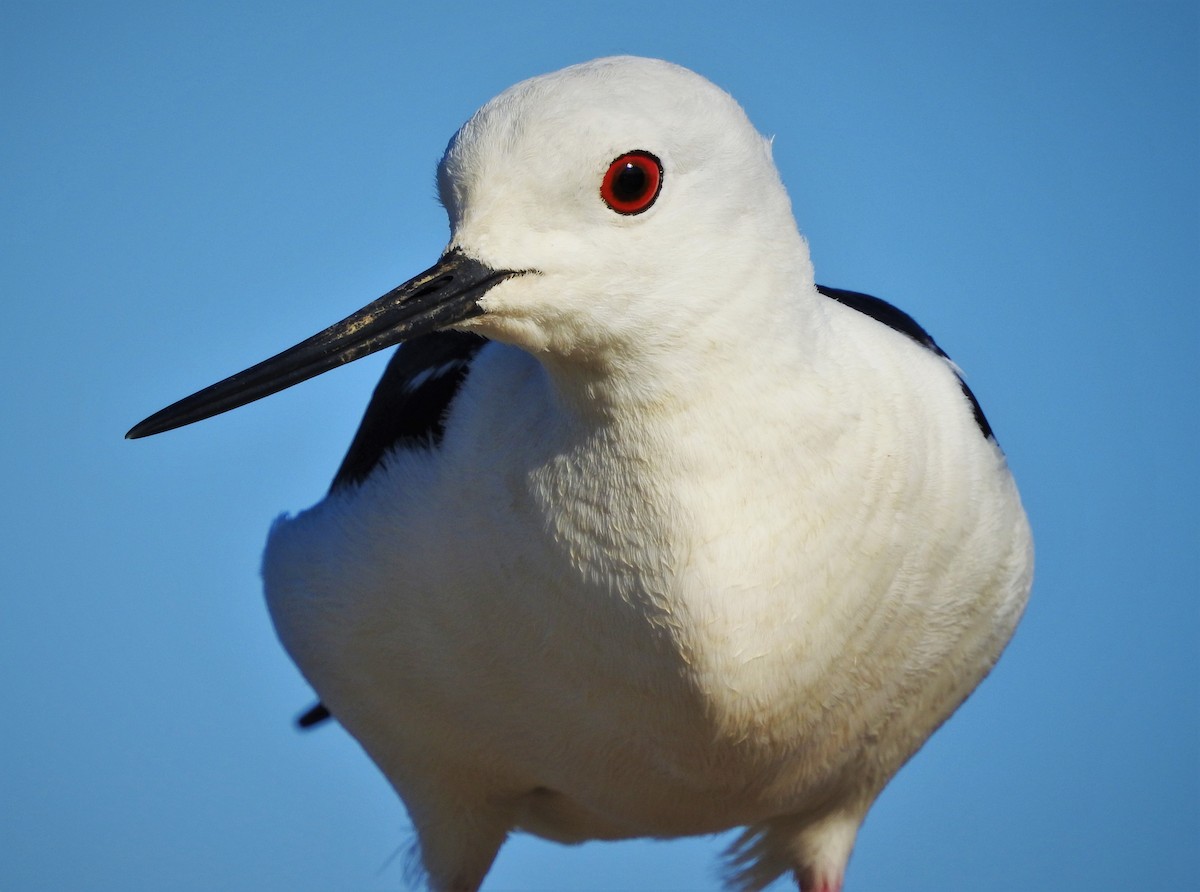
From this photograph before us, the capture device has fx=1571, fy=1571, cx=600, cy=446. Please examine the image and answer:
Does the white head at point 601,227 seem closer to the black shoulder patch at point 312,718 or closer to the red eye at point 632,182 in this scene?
the red eye at point 632,182

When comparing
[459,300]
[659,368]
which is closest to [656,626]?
[659,368]

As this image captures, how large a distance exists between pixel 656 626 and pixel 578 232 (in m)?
0.97

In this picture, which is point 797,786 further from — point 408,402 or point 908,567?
point 408,402

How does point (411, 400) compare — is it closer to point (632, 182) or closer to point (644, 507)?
point (644, 507)

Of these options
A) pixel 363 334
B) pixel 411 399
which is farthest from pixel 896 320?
pixel 363 334

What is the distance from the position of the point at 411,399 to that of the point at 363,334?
1.40 m

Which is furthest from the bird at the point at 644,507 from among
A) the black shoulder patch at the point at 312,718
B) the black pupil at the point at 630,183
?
the black shoulder patch at the point at 312,718

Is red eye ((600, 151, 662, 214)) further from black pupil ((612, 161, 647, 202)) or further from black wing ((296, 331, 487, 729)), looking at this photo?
black wing ((296, 331, 487, 729))

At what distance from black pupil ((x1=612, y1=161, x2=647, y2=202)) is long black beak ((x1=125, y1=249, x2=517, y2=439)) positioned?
0.98ft

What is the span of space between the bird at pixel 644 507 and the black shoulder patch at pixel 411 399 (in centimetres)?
3

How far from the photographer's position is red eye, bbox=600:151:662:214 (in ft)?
11.2

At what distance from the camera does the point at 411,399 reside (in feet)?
16.5

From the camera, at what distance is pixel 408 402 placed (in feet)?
16.5

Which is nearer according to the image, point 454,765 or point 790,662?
point 790,662
